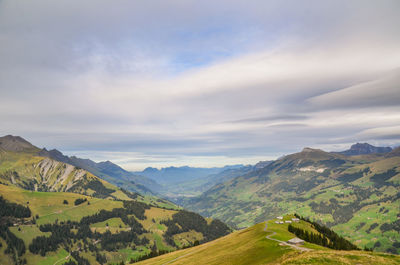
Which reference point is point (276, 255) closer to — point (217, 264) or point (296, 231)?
point (217, 264)

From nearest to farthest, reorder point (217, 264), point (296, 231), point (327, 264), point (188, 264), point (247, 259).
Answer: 1. point (327, 264)
2. point (247, 259)
3. point (217, 264)
4. point (188, 264)
5. point (296, 231)

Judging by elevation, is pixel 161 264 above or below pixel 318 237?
below

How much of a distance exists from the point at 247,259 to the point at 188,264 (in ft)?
104

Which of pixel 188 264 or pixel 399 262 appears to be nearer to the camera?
pixel 399 262

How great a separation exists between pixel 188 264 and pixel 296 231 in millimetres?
62495

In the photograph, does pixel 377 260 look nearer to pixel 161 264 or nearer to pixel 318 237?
pixel 318 237

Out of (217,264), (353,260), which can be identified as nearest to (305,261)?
(353,260)

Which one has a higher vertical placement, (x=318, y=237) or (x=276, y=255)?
(x=276, y=255)

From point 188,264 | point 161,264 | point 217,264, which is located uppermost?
point 217,264

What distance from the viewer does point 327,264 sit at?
53312mm

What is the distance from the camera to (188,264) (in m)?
99.0

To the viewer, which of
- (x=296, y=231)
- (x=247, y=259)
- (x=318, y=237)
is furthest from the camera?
(x=296, y=231)

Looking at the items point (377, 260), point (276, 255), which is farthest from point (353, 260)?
point (276, 255)

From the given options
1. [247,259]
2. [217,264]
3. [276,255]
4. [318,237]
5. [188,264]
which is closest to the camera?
[276,255]
